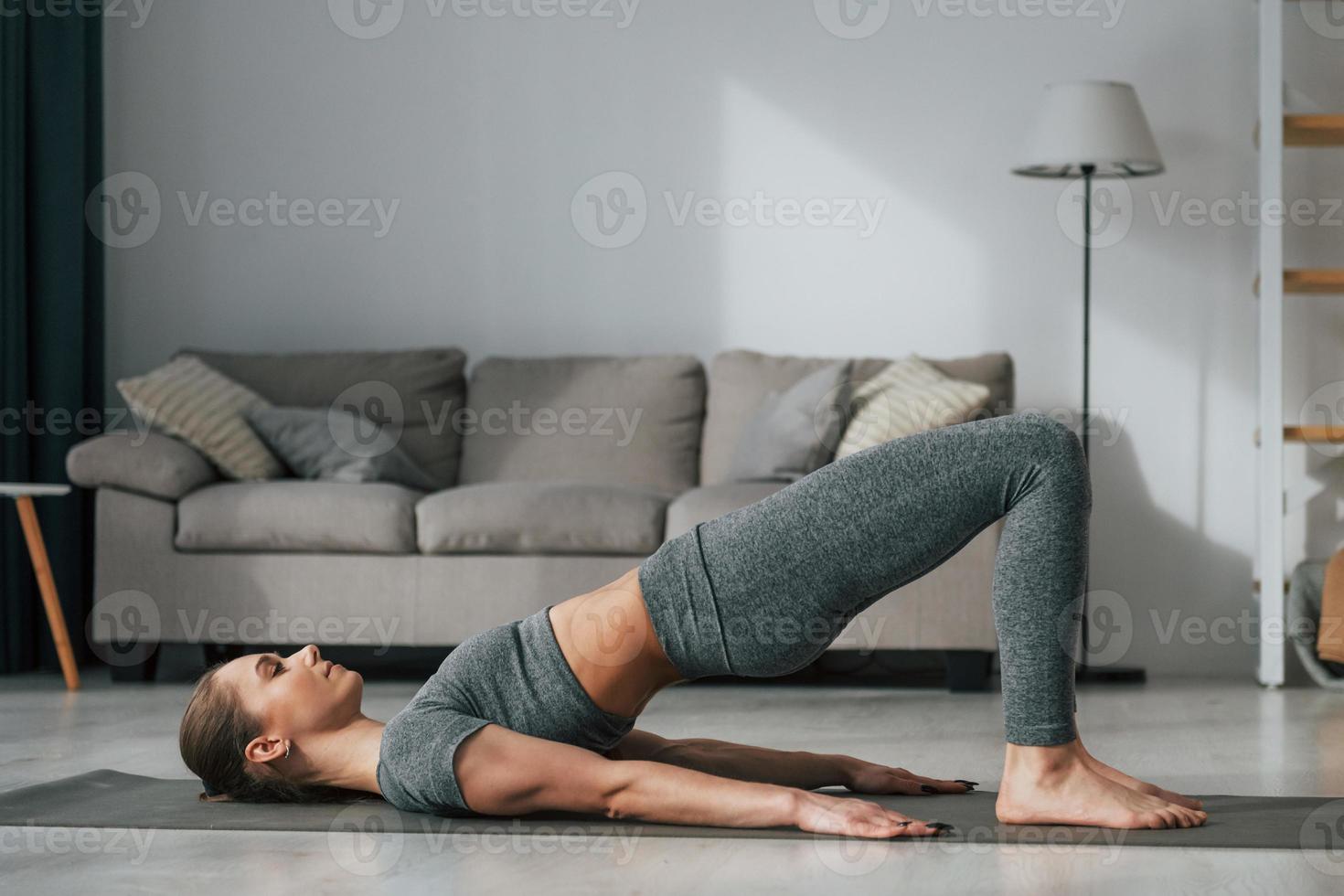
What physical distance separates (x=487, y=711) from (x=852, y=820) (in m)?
0.50

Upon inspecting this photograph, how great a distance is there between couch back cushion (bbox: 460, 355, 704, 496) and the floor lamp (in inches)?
45.4

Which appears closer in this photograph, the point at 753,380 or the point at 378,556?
the point at 378,556

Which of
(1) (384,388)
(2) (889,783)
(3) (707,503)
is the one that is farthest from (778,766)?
(1) (384,388)

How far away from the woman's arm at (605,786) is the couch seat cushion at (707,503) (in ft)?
5.99

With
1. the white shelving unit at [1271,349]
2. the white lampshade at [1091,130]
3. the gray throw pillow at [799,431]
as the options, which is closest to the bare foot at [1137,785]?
the gray throw pillow at [799,431]

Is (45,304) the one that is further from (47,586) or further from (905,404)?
(905,404)

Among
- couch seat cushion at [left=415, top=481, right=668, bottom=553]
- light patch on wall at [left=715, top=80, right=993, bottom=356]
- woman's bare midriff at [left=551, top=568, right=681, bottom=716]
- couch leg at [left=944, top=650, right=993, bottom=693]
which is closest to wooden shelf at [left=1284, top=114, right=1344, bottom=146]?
light patch on wall at [left=715, top=80, right=993, bottom=356]

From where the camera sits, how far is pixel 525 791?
1.92 metres

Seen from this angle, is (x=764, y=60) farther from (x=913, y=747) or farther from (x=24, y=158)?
(x=913, y=747)

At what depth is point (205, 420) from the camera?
13.7 ft

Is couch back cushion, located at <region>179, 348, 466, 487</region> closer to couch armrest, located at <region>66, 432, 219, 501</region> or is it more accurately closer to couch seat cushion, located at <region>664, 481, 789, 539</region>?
couch armrest, located at <region>66, 432, 219, 501</region>

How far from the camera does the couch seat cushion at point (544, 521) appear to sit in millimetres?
3848

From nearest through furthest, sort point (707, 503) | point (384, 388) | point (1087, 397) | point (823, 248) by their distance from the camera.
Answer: point (707, 503) < point (1087, 397) < point (384, 388) < point (823, 248)

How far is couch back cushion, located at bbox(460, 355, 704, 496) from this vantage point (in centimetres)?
444
